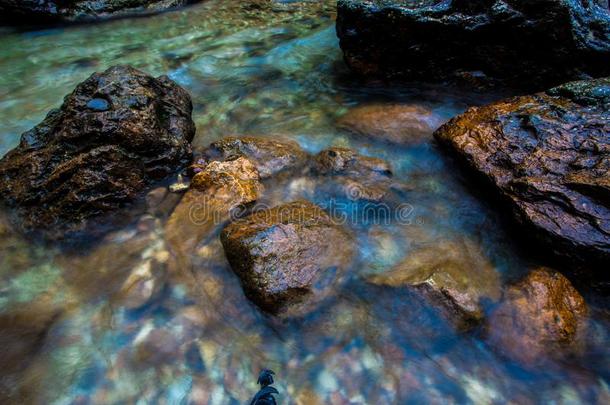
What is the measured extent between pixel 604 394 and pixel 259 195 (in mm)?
2971

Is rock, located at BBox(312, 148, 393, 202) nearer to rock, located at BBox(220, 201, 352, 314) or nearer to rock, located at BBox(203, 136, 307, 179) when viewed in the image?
rock, located at BBox(203, 136, 307, 179)

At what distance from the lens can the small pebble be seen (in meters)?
3.92

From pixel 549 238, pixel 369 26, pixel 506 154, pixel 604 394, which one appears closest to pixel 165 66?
pixel 369 26

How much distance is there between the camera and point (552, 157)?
3.55 metres

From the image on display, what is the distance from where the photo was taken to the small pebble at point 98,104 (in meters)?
3.92

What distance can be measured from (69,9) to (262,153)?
5824 mm

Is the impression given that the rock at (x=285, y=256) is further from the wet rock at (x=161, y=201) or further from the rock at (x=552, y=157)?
the rock at (x=552, y=157)

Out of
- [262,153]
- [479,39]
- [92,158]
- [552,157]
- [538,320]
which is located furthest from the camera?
[479,39]

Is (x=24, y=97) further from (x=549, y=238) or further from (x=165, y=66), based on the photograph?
(x=549, y=238)

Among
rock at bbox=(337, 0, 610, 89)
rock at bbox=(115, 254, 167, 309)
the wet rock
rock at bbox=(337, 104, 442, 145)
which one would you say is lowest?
rock at bbox=(115, 254, 167, 309)

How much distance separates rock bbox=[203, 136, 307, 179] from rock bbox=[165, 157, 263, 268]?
7.5 inches

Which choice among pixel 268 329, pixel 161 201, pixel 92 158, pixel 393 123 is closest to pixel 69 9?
pixel 92 158

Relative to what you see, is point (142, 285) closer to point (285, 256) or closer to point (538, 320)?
point (285, 256)

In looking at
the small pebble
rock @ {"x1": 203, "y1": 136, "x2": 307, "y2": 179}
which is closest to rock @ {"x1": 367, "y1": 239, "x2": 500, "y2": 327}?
rock @ {"x1": 203, "y1": 136, "x2": 307, "y2": 179}
